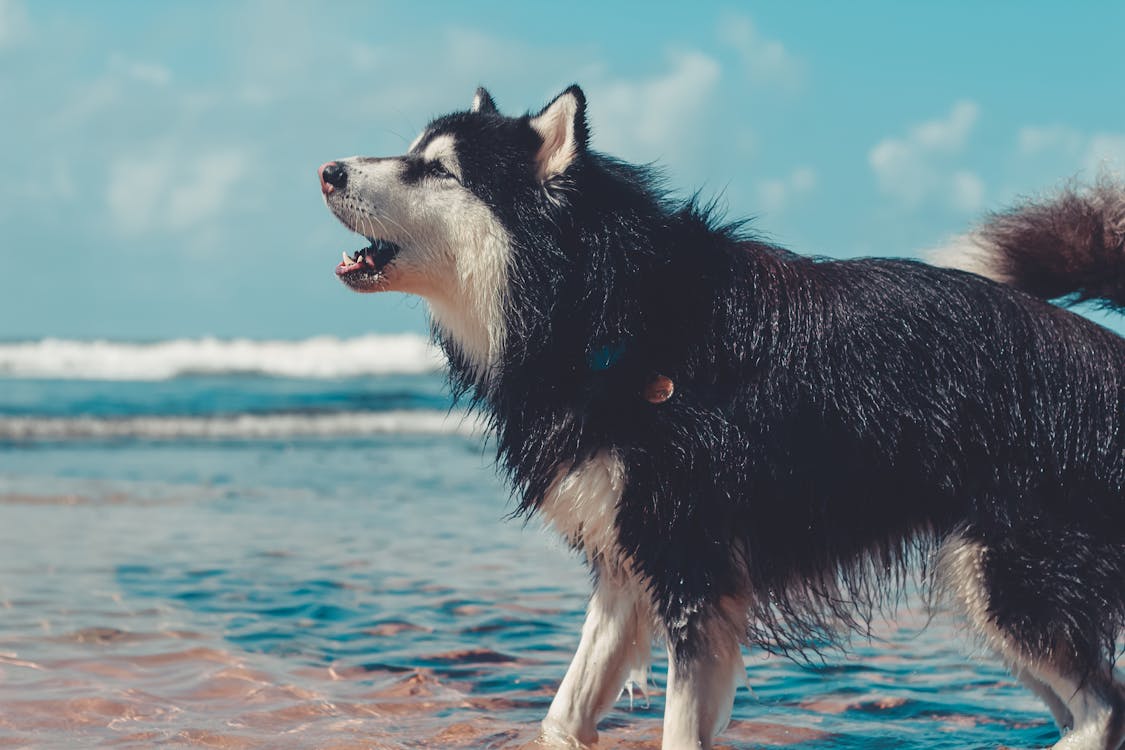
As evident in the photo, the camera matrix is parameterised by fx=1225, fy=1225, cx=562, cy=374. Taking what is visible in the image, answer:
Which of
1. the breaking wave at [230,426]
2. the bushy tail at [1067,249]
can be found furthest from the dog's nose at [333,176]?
the breaking wave at [230,426]

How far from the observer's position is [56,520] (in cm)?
868

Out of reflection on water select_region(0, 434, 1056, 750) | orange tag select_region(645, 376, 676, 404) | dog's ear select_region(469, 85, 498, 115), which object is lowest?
reflection on water select_region(0, 434, 1056, 750)

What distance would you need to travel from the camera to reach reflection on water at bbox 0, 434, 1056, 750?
4312 millimetres

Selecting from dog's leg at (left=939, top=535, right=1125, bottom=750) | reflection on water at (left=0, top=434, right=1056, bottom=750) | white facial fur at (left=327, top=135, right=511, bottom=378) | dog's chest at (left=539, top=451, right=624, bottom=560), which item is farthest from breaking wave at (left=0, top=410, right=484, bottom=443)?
dog's leg at (left=939, top=535, right=1125, bottom=750)

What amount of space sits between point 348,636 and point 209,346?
23.6 meters

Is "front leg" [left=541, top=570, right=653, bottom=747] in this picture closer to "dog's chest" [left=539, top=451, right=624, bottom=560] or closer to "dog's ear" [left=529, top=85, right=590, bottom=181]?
"dog's chest" [left=539, top=451, right=624, bottom=560]

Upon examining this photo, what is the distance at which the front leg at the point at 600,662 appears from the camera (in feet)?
13.0

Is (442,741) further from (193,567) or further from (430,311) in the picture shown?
(193,567)

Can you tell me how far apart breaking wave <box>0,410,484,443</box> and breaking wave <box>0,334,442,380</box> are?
8018mm

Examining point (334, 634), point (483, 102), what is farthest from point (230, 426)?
point (483, 102)

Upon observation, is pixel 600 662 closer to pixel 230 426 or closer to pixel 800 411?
pixel 800 411

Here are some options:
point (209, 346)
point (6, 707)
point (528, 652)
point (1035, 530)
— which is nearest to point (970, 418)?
point (1035, 530)

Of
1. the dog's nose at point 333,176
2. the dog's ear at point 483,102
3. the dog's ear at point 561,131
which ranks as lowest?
the dog's nose at point 333,176

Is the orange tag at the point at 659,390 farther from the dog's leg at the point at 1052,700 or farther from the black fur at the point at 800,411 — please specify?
the dog's leg at the point at 1052,700
